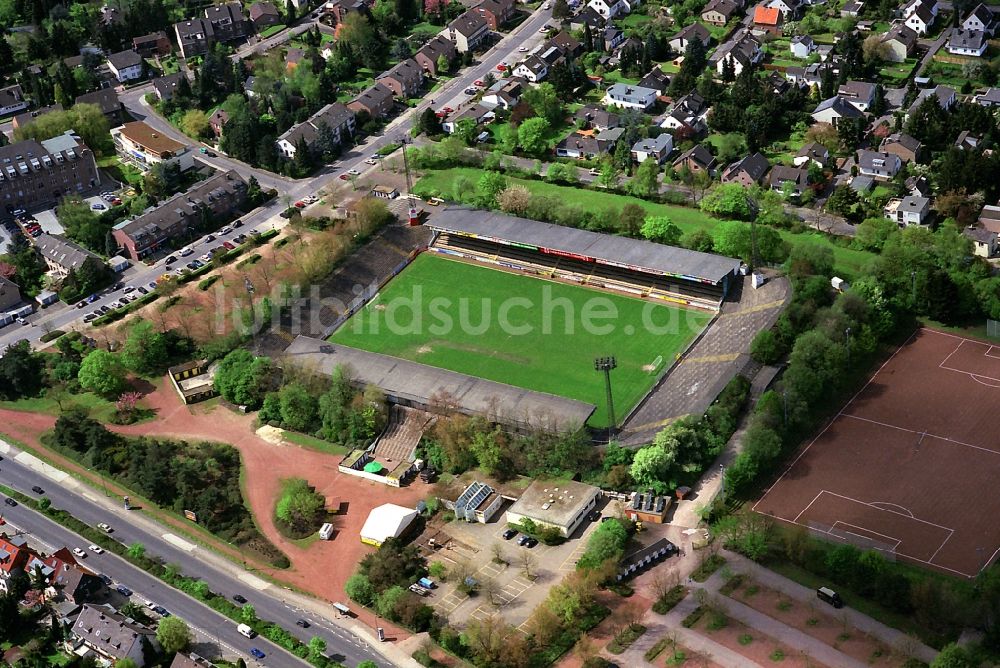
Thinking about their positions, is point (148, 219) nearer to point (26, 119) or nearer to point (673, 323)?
point (26, 119)

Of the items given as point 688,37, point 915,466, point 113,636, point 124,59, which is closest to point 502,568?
point 113,636

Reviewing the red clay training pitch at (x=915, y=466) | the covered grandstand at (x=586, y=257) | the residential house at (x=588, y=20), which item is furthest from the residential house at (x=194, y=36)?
the red clay training pitch at (x=915, y=466)

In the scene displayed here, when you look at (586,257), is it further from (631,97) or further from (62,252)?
(62,252)

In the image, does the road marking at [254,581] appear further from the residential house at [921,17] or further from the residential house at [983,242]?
the residential house at [921,17]

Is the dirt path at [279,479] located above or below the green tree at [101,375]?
below

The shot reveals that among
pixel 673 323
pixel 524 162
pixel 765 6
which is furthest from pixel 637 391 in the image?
pixel 765 6

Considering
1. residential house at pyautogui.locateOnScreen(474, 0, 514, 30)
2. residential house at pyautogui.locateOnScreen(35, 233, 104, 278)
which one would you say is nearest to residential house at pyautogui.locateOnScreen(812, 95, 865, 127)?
residential house at pyautogui.locateOnScreen(474, 0, 514, 30)

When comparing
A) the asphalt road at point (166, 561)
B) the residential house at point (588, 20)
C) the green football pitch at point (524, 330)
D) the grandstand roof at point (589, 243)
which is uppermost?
the residential house at point (588, 20)

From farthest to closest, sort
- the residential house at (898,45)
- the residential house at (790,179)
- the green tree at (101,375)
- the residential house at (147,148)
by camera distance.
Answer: the residential house at (898,45)
the residential house at (147,148)
the residential house at (790,179)
the green tree at (101,375)
